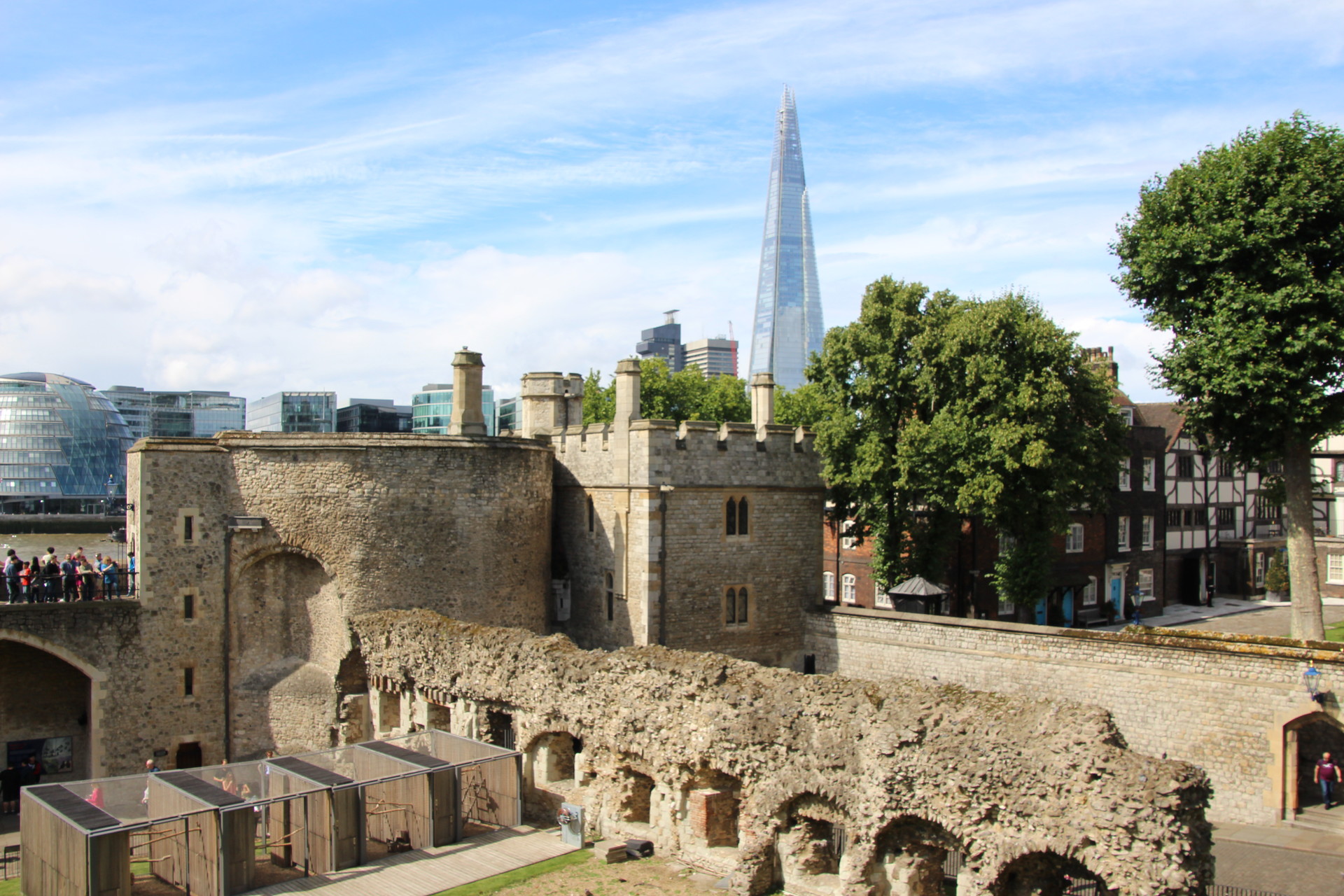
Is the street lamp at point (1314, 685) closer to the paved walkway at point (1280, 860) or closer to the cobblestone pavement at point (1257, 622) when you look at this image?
the paved walkway at point (1280, 860)

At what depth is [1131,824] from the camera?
12.5 m

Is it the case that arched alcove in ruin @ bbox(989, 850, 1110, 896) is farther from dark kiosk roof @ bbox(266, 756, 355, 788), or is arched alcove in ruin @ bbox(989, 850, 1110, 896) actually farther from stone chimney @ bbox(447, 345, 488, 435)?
stone chimney @ bbox(447, 345, 488, 435)

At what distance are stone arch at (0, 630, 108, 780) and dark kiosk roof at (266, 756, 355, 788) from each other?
7715mm

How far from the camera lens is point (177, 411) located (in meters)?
135

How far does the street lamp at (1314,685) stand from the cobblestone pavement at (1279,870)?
9.42 ft

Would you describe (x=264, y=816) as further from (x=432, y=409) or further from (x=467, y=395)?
(x=432, y=409)

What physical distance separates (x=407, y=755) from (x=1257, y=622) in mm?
37252

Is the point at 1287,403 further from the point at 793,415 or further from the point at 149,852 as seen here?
the point at 793,415

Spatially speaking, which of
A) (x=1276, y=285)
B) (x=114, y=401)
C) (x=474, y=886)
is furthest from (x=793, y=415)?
(x=114, y=401)

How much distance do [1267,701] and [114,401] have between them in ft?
497

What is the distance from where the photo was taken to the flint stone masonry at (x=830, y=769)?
12711mm


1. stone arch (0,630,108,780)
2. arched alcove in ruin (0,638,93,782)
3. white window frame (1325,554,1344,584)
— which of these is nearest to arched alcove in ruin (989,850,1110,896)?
stone arch (0,630,108,780)

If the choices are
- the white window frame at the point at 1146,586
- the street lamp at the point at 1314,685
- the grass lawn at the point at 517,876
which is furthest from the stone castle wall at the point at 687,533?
the white window frame at the point at 1146,586

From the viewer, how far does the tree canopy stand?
179 feet
